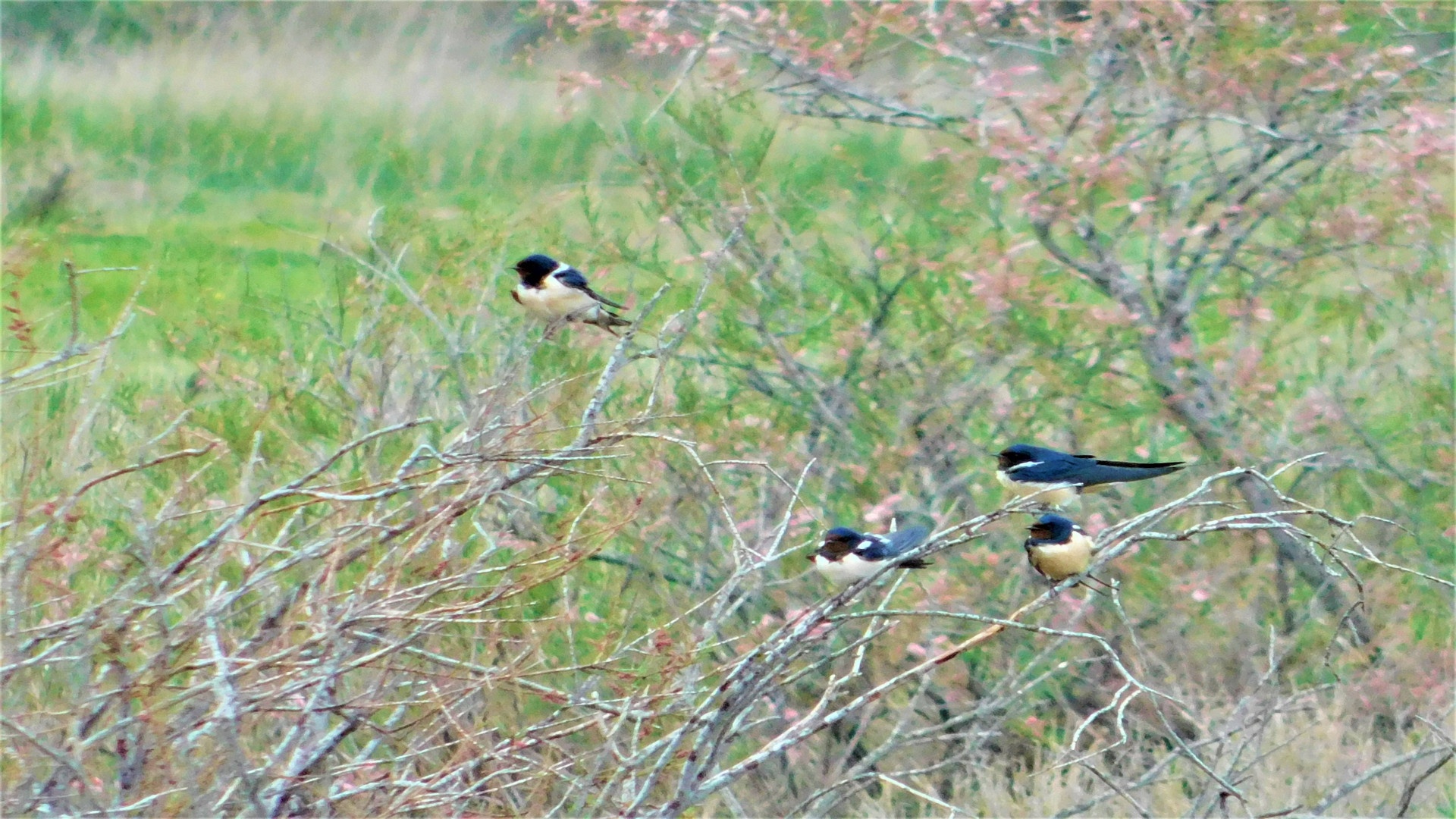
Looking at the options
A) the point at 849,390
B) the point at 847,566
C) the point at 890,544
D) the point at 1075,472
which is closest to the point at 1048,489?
the point at 1075,472

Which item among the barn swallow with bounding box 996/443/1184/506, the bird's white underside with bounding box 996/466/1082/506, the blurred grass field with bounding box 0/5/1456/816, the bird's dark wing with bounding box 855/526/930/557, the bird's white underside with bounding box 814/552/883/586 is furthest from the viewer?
the blurred grass field with bounding box 0/5/1456/816

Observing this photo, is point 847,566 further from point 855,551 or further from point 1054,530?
point 1054,530

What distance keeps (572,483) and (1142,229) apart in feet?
6.13

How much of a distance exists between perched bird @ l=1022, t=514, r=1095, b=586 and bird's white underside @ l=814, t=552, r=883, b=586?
1.17ft

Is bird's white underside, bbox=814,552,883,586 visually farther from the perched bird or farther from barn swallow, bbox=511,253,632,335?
barn swallow, bbox=511,253,632,335

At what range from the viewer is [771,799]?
163 inches

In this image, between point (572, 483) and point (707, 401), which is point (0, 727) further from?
point (707, 401)

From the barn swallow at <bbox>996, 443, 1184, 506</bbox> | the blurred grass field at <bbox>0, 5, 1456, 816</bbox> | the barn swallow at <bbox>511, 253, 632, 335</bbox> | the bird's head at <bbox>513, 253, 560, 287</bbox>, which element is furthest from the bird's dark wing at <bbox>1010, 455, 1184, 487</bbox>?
the bird's head at <bbox>513, 253, 560, 287</bbox>

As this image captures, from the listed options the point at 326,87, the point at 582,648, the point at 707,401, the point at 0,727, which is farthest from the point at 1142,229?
the point at 326,87

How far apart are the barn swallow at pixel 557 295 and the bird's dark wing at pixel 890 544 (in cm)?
90

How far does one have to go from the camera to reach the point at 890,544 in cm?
291

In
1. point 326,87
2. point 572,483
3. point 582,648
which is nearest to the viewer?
point 572,483

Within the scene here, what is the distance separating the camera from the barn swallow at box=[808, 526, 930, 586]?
2924 mm

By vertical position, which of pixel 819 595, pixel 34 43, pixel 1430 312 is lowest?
pixel 34 43
